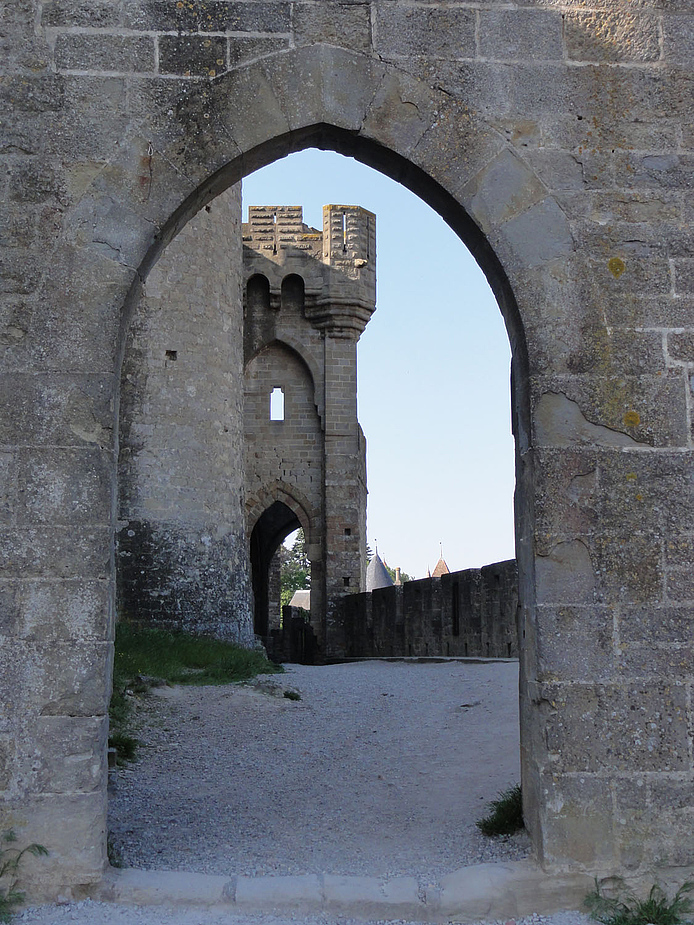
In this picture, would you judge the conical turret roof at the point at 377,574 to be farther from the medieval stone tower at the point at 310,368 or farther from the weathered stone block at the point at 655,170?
the weathered stone block at the point at 655,170

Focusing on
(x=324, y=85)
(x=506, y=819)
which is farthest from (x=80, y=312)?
(x=506, y=819)

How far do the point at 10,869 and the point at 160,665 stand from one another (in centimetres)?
660

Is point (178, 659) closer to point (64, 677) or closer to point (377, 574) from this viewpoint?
point (64, 677)

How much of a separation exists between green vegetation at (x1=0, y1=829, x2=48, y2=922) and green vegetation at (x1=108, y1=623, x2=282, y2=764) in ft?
9.20

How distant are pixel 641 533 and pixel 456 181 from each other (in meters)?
1.62

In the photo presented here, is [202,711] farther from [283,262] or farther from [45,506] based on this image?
[283,262]

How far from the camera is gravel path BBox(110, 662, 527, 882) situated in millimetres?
4273

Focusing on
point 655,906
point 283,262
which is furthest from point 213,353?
point 655,906

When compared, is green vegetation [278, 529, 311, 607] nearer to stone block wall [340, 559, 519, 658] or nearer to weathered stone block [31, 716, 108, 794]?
stone block wall [340, 559, 519, 658]

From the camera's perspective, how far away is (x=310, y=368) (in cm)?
2180

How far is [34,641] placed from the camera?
3.67 meters

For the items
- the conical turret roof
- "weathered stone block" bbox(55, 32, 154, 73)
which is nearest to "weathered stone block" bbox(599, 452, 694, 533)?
"weathered stone block" bbox(55, 32, 154, 73)

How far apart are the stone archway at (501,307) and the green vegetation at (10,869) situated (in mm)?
55

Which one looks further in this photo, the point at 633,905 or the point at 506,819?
the point at 506,819
